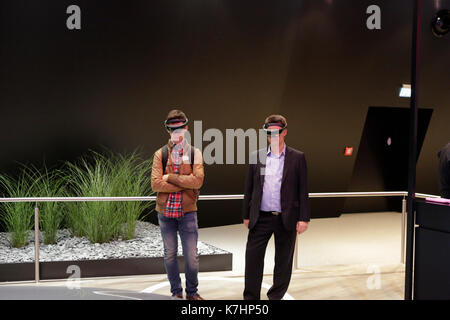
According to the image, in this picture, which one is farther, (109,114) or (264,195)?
(109,114)

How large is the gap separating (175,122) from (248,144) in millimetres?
4102

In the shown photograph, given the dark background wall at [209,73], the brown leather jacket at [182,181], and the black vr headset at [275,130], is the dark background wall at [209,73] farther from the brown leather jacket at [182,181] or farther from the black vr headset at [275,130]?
the black vr headset at [275,130]

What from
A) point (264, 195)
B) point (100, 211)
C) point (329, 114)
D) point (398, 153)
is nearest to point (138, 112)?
point (100, 211)

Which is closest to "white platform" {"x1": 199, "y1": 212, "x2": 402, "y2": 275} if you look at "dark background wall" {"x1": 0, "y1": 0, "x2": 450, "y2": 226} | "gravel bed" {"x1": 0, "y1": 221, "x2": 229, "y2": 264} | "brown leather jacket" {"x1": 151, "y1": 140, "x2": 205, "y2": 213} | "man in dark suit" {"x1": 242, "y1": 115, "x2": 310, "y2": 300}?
"dark background wall" {"x1": 0, "y1": 0, "x2": 450, "y2": 226}

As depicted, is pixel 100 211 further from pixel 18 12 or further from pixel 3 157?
pixel 18 12

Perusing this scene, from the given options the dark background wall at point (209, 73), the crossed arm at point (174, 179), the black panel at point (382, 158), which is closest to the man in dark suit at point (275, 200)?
the crossed arm at point (174, 179)

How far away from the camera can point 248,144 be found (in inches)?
279

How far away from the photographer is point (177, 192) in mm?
3059

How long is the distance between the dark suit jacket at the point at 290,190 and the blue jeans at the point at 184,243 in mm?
400

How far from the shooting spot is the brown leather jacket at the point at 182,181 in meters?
3.02

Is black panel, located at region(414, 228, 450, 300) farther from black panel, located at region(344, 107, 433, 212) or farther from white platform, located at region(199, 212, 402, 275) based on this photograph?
black panel, located at region(344, 107, 433, 212)

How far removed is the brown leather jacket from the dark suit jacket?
1.18 ft

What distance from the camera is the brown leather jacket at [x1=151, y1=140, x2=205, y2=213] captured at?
302 cm
